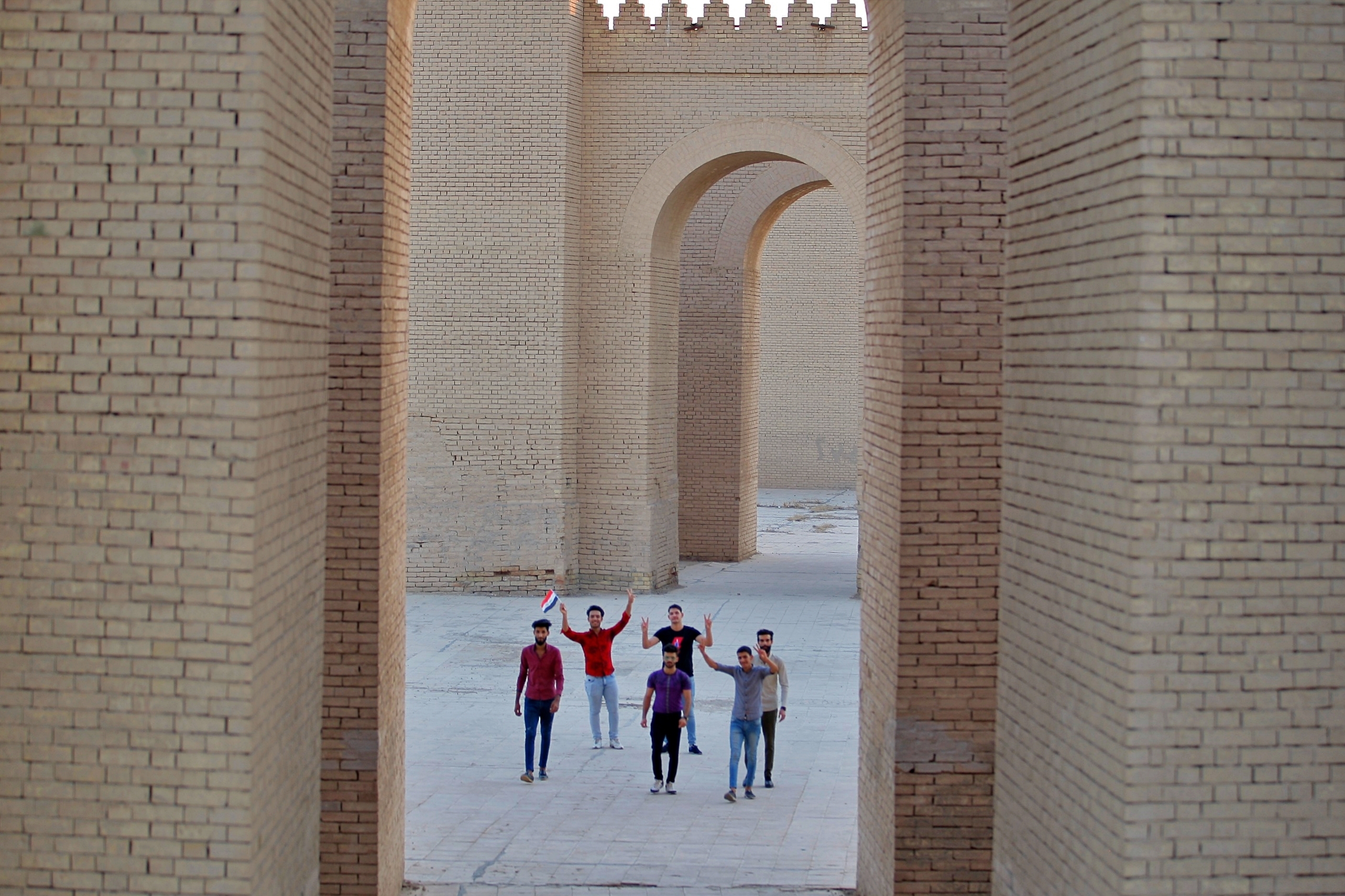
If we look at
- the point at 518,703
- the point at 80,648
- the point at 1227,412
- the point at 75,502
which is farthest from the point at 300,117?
the point at 518,703

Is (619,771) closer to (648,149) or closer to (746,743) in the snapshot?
(746,743)

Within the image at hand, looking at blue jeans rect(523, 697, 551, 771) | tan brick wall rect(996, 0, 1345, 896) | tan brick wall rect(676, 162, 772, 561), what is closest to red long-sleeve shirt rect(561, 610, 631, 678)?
blue jeans rect(523, 697, 551, 771)

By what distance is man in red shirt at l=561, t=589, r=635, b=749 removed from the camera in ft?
38.1

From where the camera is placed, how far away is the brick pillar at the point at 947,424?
7.37 meters

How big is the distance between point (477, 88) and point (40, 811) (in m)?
15.1

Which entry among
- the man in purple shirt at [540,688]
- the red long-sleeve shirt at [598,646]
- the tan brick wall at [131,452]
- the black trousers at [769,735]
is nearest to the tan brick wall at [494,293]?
the red long-sleeve shirt at [598,646]

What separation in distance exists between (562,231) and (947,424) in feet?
39.4

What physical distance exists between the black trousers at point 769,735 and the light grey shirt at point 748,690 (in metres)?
0.28

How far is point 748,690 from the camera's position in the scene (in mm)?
10703

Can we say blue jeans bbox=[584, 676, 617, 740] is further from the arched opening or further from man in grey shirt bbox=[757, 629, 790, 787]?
the arched opening

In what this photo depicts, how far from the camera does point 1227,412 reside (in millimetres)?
4703

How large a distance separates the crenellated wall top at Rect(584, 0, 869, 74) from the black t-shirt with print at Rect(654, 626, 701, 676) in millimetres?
9838

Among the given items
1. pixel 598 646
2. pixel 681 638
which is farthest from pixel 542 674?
pixel 681 638

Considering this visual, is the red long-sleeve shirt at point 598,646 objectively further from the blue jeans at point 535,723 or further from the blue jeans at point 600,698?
the blue jeans at point 535,723
